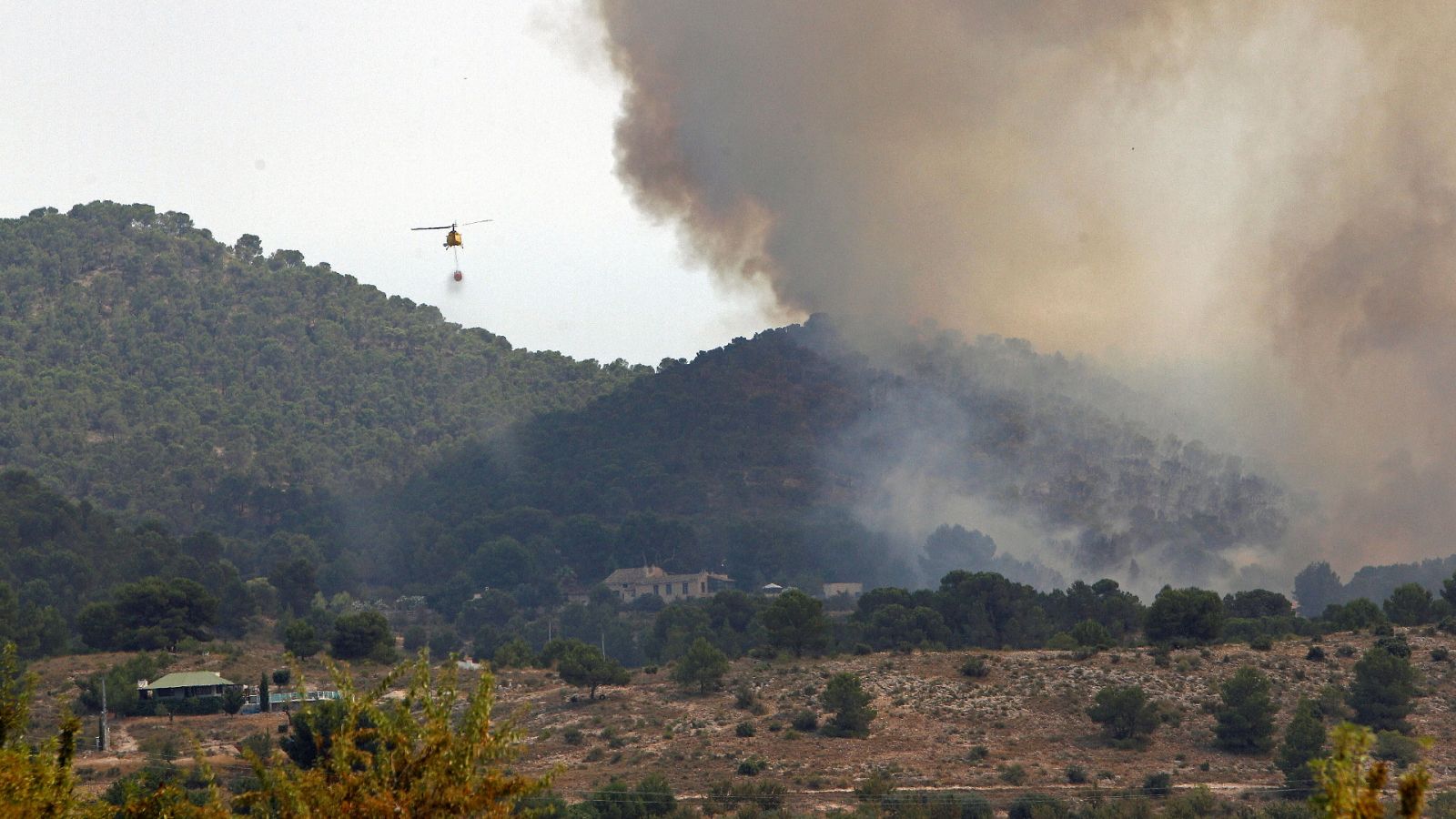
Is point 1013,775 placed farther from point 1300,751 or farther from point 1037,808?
point 1300,751

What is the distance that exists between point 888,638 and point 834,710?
29313 millimetres

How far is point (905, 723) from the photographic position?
3228 inches

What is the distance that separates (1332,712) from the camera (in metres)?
81.6

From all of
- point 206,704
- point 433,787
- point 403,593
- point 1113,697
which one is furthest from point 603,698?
point 403,593

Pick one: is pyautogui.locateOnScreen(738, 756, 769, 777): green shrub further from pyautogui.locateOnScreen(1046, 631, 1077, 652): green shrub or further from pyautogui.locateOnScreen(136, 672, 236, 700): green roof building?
pyautogui.locateOnScreen(136, 672, 236, 700): green roof building

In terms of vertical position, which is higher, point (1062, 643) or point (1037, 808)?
point (1062, 643)

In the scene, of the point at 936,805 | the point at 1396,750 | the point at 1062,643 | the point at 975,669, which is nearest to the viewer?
the point at 936,805

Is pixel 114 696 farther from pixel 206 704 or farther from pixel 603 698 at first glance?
pixel 603 698

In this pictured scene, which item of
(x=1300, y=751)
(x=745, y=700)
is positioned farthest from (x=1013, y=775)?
(x=745, y=700)

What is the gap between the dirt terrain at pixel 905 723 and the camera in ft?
238

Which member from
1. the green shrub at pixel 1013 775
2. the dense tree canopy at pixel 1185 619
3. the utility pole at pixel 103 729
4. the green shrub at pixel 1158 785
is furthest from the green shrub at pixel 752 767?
the dense tree canopy at pixel 1185 619

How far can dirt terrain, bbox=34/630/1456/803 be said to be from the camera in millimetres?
72688

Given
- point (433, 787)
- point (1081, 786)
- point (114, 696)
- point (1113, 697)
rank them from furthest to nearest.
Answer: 1. point (114, 696)
2. point (1113, 697)
3. point (1081, 786)
4. point (433, 787)

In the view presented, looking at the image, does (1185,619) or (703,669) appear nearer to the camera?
(703,669)
